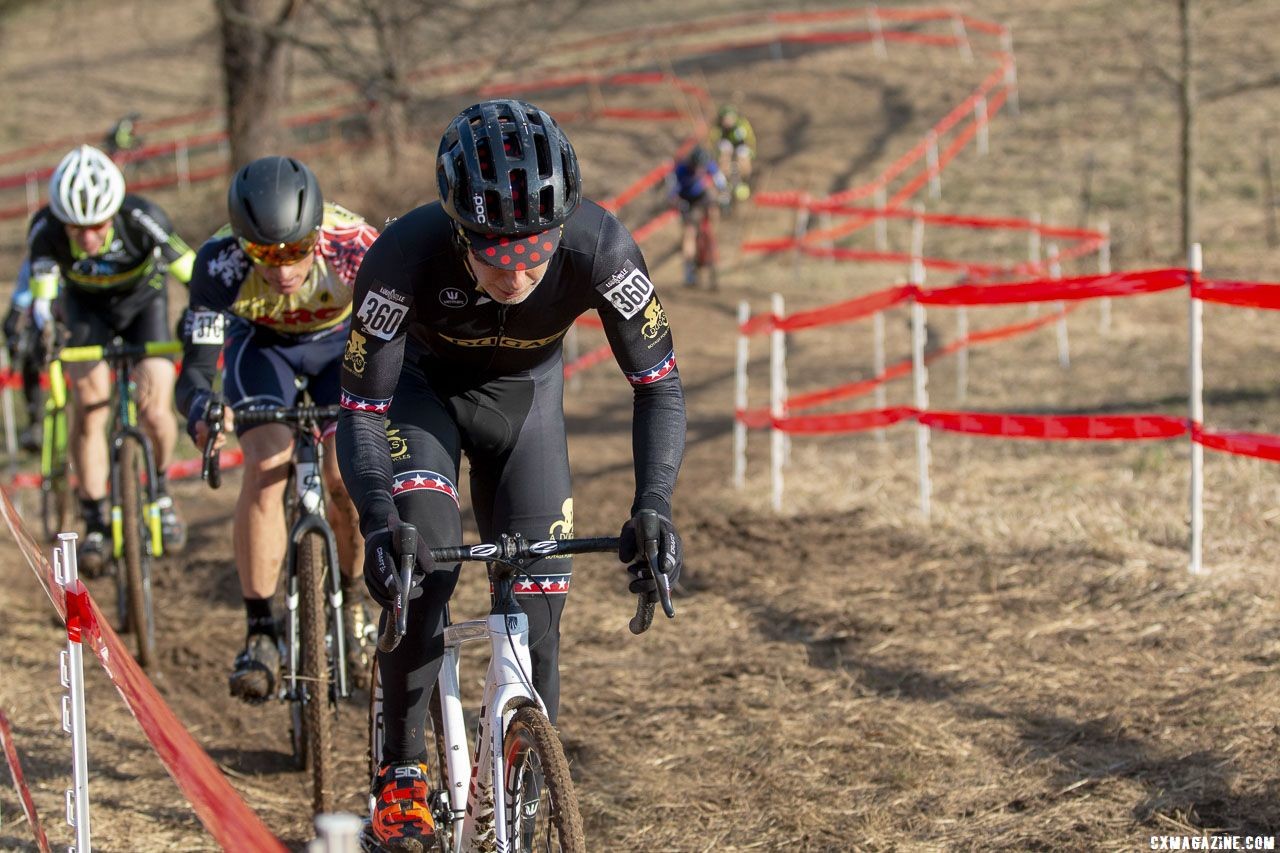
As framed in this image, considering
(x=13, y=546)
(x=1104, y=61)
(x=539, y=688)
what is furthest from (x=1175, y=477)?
(x=1104, y=61)

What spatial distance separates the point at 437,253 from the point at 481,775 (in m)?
1.41

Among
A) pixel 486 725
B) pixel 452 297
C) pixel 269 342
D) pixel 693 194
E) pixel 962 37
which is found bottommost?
pixel 486 725

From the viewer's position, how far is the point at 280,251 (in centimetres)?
529

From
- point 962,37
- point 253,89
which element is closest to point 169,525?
point 253,89

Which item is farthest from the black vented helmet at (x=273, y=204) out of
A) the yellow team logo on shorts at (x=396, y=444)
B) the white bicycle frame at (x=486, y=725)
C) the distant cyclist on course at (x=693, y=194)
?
the distant cyclist on course at (x=693, y=194)

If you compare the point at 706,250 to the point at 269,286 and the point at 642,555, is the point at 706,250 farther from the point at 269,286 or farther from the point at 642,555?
the point at 642,555

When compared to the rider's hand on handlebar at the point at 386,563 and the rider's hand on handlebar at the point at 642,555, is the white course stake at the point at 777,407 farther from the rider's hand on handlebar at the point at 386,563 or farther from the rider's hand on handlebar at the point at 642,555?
the rider's hand on handlebar at the point at 386,563

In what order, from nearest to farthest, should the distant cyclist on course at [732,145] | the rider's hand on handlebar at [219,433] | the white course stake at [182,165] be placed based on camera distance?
the rider's hand on handlebar at [219,433], the distant cyclist on course at [732,145], the white course stake at [182,165]

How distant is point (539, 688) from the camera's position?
3982 mm

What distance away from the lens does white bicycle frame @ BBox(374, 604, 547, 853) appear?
350cm

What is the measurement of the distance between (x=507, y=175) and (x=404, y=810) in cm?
180

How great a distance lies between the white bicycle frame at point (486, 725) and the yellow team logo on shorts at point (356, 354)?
761 millimetres

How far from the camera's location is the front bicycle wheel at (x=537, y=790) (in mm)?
3170

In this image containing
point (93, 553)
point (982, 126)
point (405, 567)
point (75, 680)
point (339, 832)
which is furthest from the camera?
point (982, 126)
